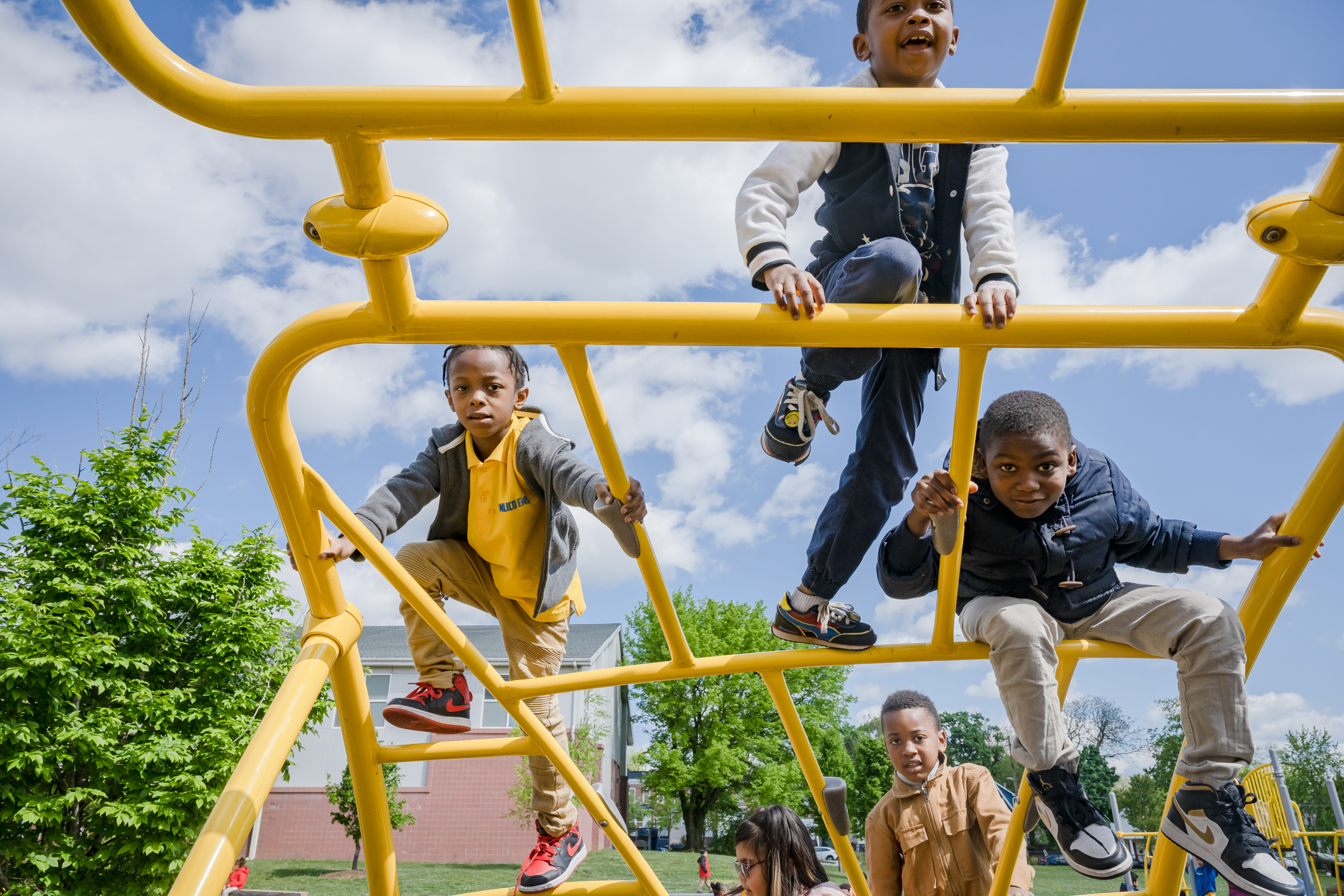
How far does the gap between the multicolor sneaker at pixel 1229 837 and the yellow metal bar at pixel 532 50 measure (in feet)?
5.21

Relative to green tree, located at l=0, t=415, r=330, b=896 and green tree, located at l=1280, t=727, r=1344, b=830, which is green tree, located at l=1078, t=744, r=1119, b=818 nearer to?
green tree, located at l=1280, t=727, r=1344, b=830

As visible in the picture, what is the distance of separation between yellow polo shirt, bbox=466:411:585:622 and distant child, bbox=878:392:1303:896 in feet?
2.70

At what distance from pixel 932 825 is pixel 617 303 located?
188 centimetres

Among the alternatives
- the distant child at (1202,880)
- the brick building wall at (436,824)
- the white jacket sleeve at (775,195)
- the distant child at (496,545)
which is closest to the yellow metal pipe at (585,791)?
the distant child at (496,545)

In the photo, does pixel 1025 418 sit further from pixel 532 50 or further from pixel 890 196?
pixel 532 50

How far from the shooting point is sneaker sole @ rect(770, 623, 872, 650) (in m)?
1.81

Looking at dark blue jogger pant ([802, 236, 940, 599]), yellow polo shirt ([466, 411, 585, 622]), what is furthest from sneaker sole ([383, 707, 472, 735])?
dark blue jogger pant ([802, 236, 940, 599])

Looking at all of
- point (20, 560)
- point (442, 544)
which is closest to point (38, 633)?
point (20, 560)

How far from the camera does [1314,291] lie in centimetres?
112

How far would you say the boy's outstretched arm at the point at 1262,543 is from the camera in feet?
5.08

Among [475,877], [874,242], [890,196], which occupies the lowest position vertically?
[475,877]

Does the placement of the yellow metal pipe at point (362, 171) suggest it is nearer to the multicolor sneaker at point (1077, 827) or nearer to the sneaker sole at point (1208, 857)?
the multicolor sneaker at point (1077, 827)

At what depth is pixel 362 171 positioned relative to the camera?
3.21 ft

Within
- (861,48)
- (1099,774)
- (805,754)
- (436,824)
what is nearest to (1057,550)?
(805,754)
